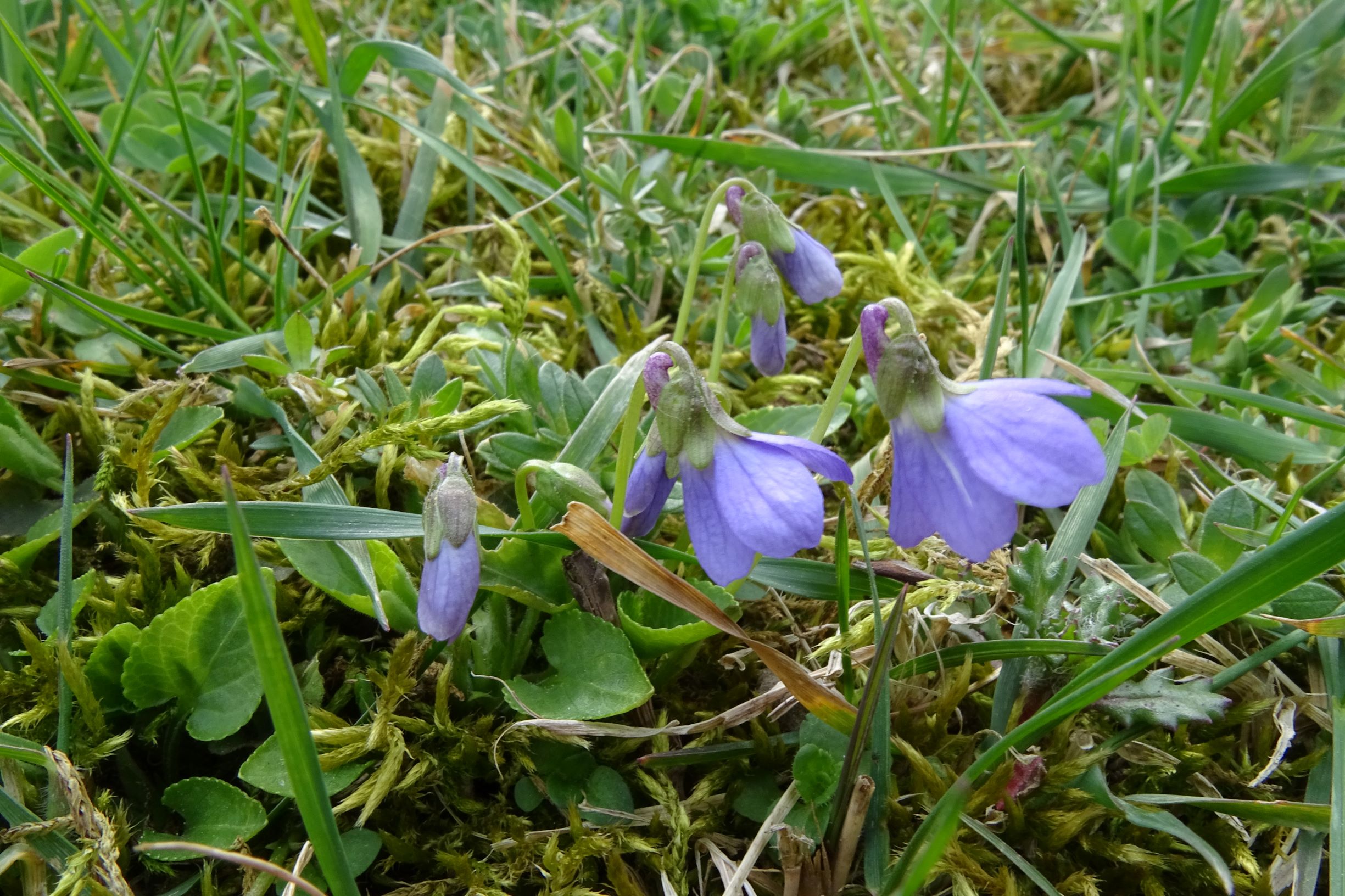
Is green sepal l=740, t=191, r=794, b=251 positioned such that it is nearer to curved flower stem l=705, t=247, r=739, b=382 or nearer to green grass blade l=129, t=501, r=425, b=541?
curved flower stem l=705, t=247, r=739, b=382

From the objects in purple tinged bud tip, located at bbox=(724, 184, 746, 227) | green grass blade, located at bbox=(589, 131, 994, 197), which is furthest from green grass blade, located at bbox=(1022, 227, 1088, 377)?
purple tinged bud tip, located at bbox=(724, 184, 746, 227)

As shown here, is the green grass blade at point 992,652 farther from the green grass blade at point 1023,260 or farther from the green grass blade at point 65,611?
the green grass blade at point 65,611

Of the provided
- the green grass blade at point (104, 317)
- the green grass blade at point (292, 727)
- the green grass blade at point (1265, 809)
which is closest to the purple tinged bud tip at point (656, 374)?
the green grass blade at point (292, 727)

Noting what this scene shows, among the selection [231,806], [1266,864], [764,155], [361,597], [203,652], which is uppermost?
[764,155]

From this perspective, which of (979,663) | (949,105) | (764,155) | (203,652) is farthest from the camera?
(949,105)

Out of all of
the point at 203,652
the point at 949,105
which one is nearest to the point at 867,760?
the point at 203,652

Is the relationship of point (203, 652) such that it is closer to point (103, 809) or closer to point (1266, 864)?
point (103, 809)

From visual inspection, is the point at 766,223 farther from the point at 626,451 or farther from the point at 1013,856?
the point at 1013,856

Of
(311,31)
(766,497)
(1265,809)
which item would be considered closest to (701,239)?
(766,497)
